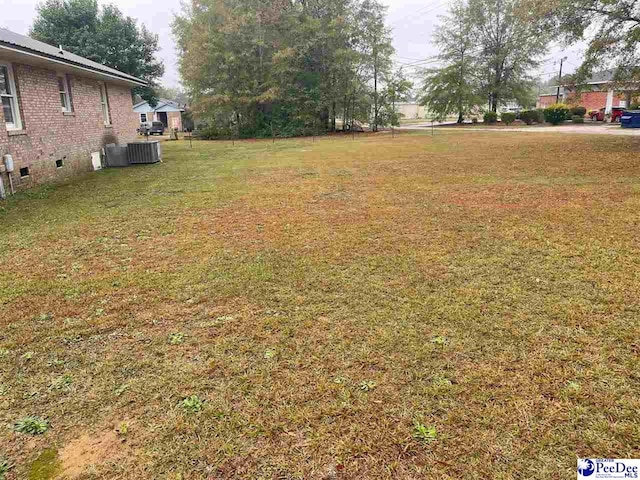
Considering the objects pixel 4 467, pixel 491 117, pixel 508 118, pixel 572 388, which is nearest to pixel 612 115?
pixel 508 118

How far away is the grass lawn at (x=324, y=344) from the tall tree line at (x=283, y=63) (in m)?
25.5

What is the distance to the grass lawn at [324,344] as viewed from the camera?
204cm

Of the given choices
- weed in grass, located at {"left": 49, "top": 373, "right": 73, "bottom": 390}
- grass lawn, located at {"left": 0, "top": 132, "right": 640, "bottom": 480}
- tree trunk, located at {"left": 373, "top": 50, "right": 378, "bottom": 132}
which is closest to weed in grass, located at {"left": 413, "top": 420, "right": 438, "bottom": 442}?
grass lawn, located at {"left": 0, "top": 132, "right": 640, "bottom": 480}

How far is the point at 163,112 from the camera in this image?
48.4 meters

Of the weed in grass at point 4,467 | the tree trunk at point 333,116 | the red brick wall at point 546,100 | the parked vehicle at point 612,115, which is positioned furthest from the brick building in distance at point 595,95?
the weed in grass at point 4,467

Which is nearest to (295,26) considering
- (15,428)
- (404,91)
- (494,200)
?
(404,91)

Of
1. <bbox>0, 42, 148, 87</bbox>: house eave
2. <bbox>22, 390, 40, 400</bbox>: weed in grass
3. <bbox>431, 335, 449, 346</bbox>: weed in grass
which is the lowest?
<bbox>22, 390, 40, 400</bbox>: weed in grass

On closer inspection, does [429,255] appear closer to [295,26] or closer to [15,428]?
[15,428]

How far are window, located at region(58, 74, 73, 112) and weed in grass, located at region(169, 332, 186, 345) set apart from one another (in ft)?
36.2

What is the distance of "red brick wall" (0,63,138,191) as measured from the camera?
9.33m

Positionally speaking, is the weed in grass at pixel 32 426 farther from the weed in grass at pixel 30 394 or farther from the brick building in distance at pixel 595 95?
the brick building in distance at pixel 595 95

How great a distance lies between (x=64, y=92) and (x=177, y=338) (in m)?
11.5

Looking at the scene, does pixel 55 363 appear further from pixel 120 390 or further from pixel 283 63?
pixel 283 63

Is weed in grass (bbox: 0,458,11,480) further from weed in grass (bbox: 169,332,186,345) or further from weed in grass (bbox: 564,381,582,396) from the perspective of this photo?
weed in grass (bbox: 564,381,582,396)
